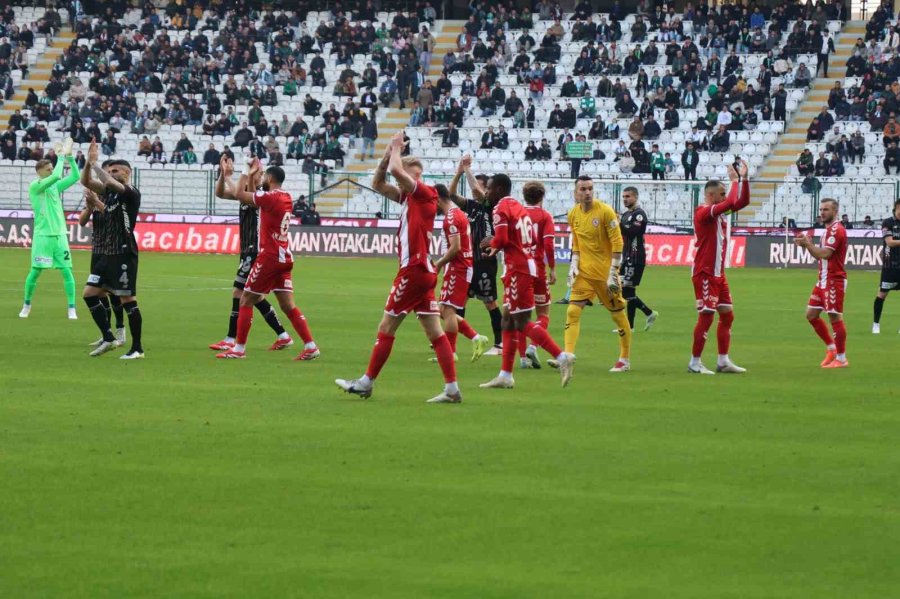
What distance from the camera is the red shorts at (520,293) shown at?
1464cm

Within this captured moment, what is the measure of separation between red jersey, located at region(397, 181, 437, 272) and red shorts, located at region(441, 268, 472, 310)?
3.42 m

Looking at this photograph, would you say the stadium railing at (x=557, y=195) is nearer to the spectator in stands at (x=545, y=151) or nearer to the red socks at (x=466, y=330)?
the spectator in stands at (x=545, y=151)

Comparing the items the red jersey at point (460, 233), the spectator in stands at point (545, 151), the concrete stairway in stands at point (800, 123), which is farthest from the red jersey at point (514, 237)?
the spectator in stands at point (545, 151)

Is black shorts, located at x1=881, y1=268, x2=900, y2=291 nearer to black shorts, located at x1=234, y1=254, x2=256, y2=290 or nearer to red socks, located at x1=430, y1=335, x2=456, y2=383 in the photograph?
black shorts, located at x1=234, y1=254, x2=256, y2=290

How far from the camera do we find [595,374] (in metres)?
15.8

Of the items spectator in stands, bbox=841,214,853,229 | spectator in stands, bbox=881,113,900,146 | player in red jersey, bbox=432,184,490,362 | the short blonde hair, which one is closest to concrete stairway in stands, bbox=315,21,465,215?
spectator in stands, bbox=841,214,853,229

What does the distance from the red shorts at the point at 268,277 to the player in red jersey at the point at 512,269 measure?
10.1 ft

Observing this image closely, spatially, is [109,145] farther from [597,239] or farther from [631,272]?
[597,239]

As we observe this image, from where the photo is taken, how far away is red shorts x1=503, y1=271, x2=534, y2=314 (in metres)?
14.6

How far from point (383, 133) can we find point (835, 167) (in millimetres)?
16535

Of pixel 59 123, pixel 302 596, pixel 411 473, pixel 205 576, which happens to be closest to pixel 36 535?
pixel 205 576

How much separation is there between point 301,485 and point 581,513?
1.77 metres

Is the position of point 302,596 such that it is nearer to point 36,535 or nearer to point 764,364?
point 36,535

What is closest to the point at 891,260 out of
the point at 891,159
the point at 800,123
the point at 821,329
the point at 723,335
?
the point at 821,329
